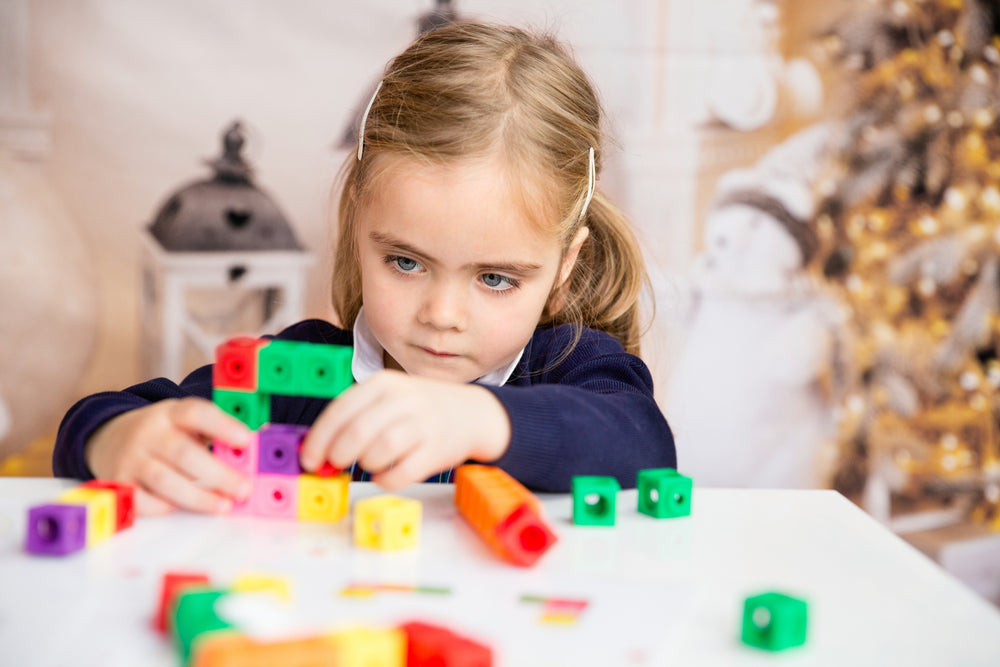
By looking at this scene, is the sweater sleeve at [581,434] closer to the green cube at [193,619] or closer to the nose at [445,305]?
the nose at [445,305]

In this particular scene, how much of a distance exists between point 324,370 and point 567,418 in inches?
9.8

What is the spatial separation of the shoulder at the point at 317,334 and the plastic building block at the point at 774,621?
2.86ft

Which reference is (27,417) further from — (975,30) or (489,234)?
(975,30)

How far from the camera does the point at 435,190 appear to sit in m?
0.99

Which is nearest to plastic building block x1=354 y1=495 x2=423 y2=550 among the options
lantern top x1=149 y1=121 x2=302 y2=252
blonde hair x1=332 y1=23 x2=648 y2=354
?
blonde hair x1=332 y1=23 x2=648 y2=354

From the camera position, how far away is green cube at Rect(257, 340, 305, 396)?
27.0 inches

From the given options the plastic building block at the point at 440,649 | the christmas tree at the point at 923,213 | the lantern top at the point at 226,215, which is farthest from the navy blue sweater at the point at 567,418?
the christmas tree at the point at 923,213

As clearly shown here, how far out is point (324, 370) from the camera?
674 millimetres

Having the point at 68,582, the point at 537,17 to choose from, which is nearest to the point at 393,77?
the point at 68,582

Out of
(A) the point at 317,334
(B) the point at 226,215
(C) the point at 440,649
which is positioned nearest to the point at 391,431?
(C) the point at 440,649

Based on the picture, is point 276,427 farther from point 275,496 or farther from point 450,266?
point 450,266

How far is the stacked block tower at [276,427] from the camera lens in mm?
681

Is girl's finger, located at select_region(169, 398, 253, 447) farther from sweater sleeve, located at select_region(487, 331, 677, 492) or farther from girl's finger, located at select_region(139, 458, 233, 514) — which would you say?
sweater sleeve, located at select_region(487, 331, 677, 492)

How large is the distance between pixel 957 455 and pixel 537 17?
1360mm
